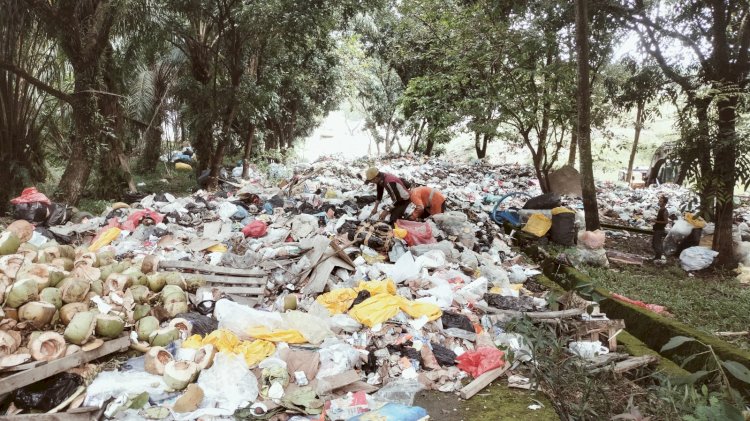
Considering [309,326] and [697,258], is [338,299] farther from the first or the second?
[697,258]

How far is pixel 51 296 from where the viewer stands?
3.20 m

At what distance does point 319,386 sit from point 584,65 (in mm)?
5767

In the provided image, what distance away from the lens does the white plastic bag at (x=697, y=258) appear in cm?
638

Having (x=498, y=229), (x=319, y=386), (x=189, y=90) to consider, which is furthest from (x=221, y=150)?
(x=319, y=386)

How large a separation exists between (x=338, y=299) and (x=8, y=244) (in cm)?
279

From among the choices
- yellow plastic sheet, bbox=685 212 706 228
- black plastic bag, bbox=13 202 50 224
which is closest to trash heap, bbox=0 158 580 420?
black plastic bag, bbox=13 202 50 224

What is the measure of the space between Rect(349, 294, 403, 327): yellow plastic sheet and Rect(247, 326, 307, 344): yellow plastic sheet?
1.76 feet

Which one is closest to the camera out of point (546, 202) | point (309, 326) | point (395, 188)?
point (309, 326)

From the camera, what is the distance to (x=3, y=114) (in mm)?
8422

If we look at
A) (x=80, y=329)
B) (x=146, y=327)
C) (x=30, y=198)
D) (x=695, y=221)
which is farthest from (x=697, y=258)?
(x=30, y=198)

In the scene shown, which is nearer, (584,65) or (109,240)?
(109,240)

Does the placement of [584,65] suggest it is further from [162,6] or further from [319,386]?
[162,6]

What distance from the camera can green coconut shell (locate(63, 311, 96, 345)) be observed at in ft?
9.66

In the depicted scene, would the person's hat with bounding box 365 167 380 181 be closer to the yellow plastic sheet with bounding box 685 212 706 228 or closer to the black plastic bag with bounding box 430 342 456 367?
the black plastic bag with bounding box 430 342 456 367
